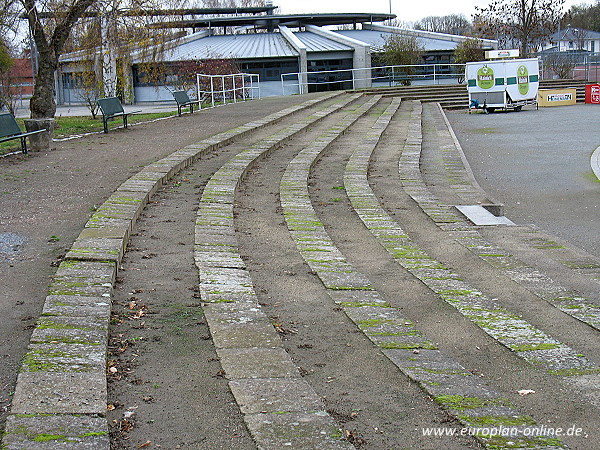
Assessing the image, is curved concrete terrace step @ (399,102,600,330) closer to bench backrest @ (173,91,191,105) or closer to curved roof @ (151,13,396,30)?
bench backrest @ (173,91,191,105)

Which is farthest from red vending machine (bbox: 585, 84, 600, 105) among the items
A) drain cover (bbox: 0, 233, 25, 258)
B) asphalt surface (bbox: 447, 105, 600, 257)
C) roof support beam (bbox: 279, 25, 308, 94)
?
drain cover (bbox: 0, 233, 25, 258)

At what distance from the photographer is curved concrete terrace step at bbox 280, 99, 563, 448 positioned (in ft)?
12.2

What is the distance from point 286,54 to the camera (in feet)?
155

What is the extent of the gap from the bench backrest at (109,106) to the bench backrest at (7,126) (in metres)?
3.89

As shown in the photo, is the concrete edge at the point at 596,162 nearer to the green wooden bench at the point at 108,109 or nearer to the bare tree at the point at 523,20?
the green wooden bench at the point at 108,109

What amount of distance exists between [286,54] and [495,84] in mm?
19613

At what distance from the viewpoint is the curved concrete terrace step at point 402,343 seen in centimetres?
372

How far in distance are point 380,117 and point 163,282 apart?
16.6m

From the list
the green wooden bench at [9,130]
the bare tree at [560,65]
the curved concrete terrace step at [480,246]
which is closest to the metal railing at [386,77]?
the bare tree at [560,65]

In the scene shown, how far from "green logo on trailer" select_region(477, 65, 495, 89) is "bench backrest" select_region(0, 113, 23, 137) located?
2115 cm

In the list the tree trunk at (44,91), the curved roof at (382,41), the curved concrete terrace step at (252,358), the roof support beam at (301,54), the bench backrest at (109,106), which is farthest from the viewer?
the curved roof at (382,41)

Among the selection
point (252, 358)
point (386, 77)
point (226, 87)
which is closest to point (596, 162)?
point (252, 358)

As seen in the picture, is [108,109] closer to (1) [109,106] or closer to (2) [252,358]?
(1) [109,106]

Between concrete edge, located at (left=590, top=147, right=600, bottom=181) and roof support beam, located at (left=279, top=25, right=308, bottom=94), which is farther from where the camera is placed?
roof support beam, located at (left=279, top=25, right=308, bottom=94)
